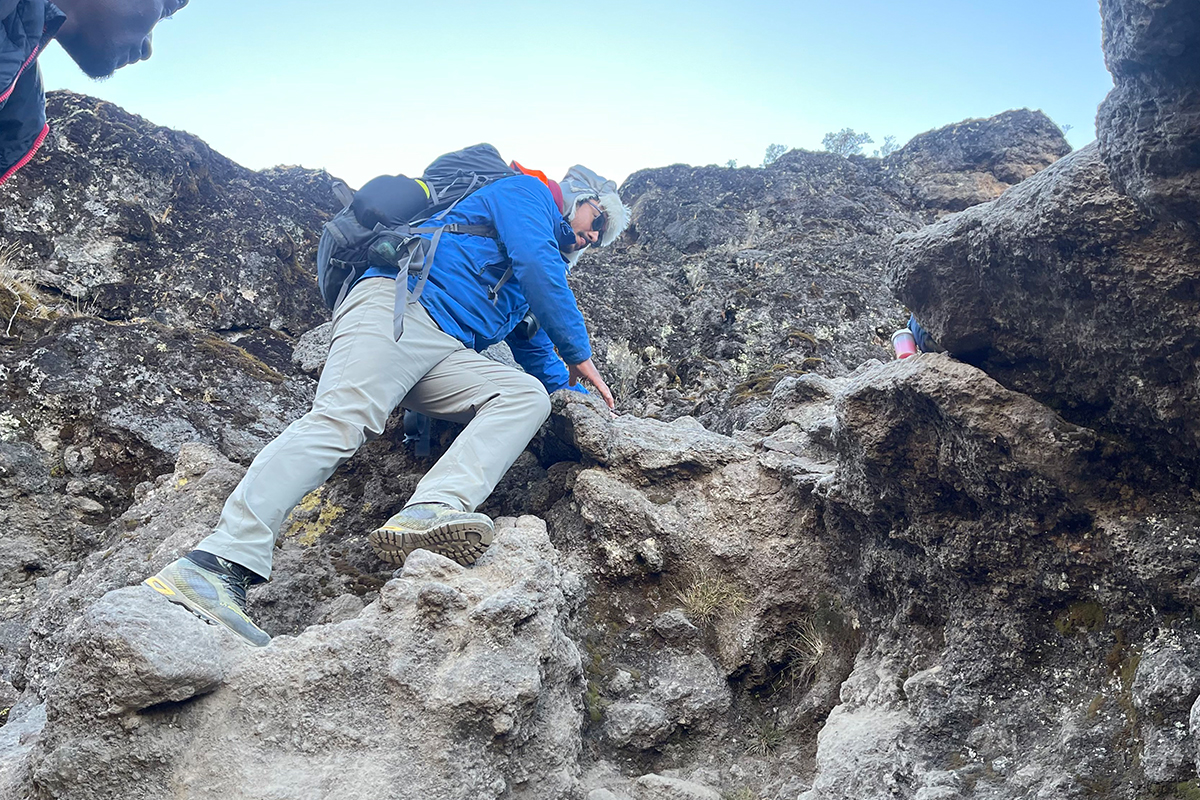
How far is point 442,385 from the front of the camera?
5156mm

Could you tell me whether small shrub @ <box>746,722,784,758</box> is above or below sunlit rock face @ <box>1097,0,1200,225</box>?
below

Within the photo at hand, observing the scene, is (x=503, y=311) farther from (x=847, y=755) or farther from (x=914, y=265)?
(x=847, y=755)

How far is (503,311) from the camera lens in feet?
18.4

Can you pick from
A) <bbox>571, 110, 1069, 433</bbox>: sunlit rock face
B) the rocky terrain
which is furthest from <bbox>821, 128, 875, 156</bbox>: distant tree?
the rocky terrain

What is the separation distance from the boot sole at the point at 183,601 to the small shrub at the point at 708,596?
100 inches

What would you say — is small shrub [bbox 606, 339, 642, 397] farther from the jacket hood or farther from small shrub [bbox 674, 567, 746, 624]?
small shrub [bbox 674, 567, 746, 624]

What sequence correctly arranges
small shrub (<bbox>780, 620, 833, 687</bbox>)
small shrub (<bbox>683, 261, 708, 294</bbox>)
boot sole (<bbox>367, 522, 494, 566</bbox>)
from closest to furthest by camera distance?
1. boot sole (<bbox>367, 522, 494, 566</bbox>)
2. small shrub (<bbox>780, 620, 833, 687</bbox>)
3. small shrub (<bbox>683, 261, 708, 294</bbox>)

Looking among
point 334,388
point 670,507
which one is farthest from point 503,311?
point 670,507

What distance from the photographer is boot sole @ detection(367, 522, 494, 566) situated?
4.34 metres

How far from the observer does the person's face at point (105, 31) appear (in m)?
3.50

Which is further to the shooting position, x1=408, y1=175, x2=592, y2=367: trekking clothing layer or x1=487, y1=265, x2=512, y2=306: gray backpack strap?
x1=487, y1=265, x2=512, y2=306: gray backpack strap

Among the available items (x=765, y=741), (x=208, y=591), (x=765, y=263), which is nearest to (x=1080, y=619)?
(x=765, y=741)

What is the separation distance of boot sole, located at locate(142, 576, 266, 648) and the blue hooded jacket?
2098 millimetres

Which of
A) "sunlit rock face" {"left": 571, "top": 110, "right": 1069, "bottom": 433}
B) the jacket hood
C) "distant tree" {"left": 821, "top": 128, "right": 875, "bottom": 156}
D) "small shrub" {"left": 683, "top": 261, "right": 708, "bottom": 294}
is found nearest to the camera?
the jacket hood
